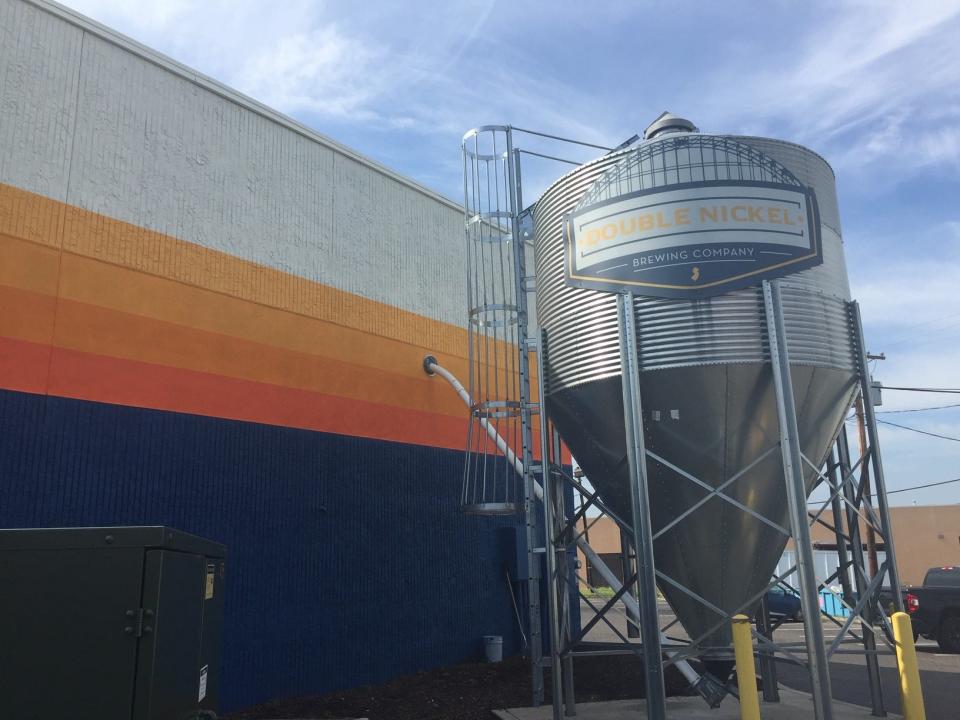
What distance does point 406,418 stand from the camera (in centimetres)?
1346

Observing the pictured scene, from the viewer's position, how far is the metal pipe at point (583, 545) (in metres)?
8.77

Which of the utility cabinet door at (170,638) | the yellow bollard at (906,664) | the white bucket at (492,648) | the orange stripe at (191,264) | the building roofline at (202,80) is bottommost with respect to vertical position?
the white bucket at (492,648)

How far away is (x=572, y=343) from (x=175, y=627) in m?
5.70

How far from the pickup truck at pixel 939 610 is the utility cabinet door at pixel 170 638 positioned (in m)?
16.4

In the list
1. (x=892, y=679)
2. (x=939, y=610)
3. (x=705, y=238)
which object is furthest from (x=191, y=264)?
(x=939, y=610)

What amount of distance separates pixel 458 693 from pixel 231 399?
5.25m

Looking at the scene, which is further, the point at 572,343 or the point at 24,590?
the point at 572,343

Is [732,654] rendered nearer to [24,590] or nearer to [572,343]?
[572,343]

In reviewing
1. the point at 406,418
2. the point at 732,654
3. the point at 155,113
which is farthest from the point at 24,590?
the point at 406,418

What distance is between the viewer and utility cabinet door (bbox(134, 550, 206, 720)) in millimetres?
3291

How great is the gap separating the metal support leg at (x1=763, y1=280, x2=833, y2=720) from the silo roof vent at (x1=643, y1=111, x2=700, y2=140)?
215 cm

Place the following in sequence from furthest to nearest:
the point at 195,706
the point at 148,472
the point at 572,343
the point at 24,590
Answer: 1. the point at 148,472
2. the point at 572,343
3. the point at 195,706
4. the point at 24,590

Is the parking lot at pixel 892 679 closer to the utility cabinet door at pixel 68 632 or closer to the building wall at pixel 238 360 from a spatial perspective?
the building wall at pixel 238 360

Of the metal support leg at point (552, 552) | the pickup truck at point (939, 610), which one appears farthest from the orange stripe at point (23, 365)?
the pickup truck at point (939, 610)
